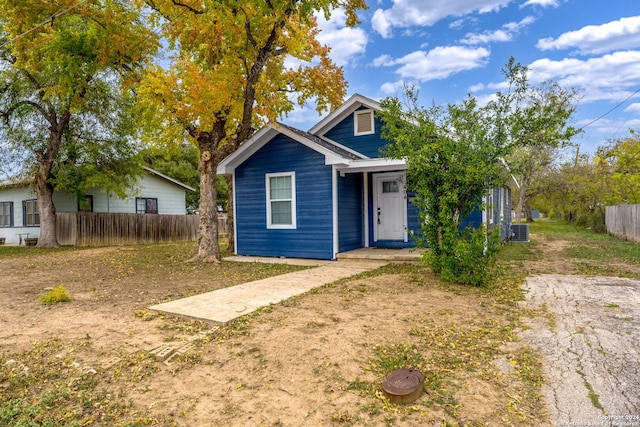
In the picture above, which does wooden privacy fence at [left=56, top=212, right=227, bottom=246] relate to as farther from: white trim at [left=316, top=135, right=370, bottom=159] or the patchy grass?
the patchy grass

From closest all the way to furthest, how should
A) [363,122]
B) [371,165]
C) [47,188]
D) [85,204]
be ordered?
[371,165]
[363,122]
[47,188]
[85,204]

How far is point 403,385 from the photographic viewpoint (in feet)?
9.46

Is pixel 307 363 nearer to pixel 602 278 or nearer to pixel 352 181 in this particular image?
pixel 602 278

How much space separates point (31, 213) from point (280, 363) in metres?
22.5

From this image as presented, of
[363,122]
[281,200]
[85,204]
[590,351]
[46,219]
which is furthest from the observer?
[85,204]

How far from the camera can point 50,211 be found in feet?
56.5

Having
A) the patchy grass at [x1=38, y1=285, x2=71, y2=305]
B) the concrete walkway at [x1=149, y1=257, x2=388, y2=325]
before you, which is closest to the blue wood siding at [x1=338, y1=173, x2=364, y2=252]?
the concrete walkway at [x1=149, y1=257, x2=388, y2=325]

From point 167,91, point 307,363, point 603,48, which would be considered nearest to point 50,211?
point 167,91

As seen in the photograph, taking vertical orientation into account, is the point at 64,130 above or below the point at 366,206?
above

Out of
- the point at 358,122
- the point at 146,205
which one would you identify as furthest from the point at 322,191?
the point at 146,205

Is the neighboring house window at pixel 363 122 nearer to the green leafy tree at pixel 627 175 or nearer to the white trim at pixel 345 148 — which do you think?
the white trim at pixel 345 148

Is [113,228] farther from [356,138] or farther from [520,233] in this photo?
[520,233]

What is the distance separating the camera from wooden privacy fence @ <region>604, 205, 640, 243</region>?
14.9m

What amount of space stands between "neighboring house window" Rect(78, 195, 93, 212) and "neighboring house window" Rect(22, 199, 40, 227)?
3135mm
